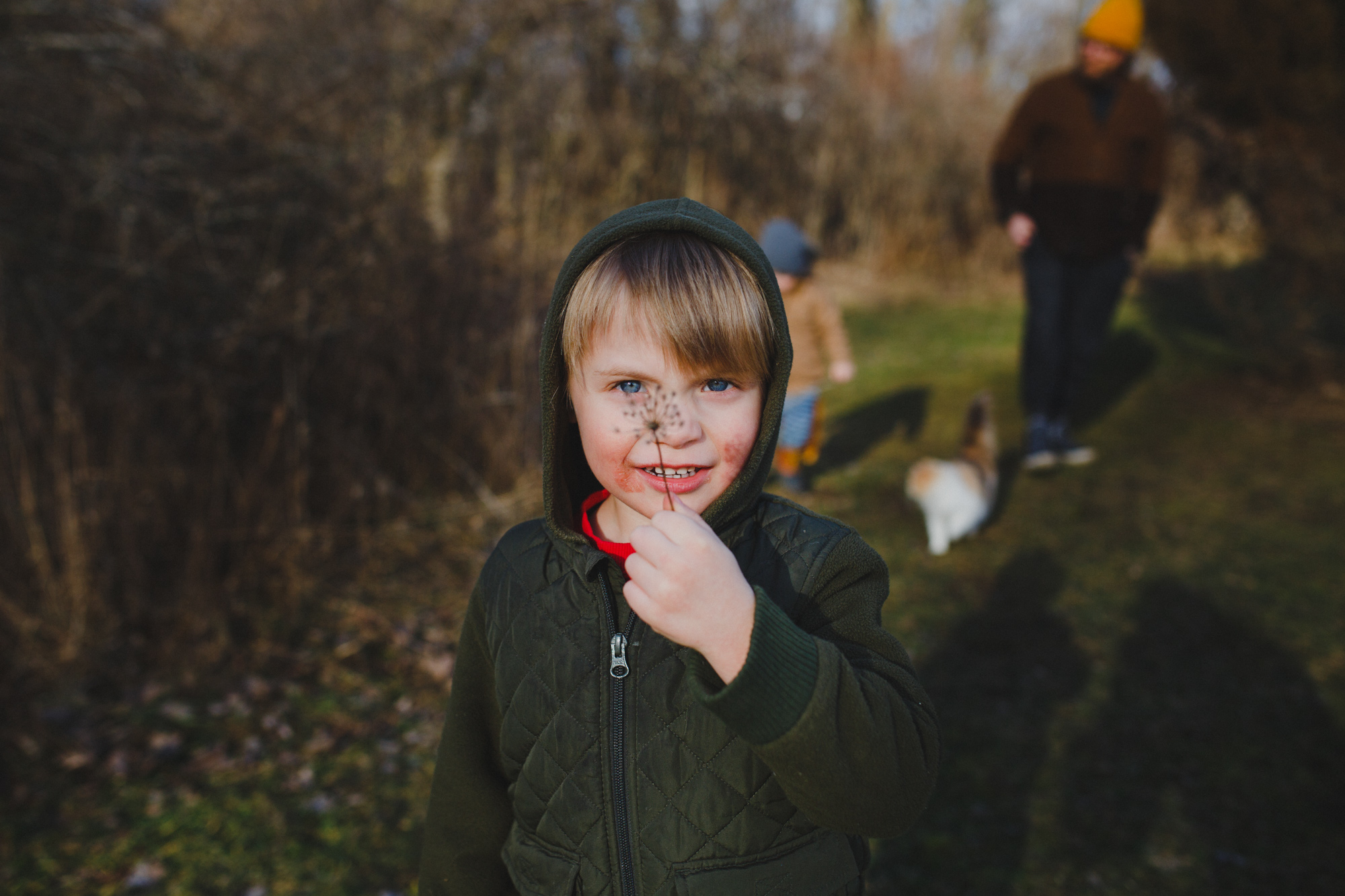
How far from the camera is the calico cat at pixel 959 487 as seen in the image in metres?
4.41

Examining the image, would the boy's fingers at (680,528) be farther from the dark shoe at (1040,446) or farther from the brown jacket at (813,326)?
the dark shoe at (1040,446)

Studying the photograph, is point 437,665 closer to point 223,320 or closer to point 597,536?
point 223,320

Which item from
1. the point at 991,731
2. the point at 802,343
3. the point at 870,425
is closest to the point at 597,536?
the point at 991,731

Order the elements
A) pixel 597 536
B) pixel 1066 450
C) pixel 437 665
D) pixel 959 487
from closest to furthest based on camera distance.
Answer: pixel 597 536 < pixel 437 665 < pixel 959 487 < pixel 1066 450

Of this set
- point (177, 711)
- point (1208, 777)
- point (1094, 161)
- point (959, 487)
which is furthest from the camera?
point (1094, 161)

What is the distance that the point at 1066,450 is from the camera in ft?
19.0

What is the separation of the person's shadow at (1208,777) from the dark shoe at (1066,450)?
6.86 ft

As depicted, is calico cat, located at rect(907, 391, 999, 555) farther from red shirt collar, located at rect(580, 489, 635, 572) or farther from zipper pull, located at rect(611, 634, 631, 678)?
zipper pull, located at rect(611, 634, 631, 678)

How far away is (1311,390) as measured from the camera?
6836mm

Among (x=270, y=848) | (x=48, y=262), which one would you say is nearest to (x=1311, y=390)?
(x=270, y=848)

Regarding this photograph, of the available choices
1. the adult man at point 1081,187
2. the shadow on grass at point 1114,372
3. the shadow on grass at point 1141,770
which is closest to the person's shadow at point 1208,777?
the shadow on grass at point 1141,770

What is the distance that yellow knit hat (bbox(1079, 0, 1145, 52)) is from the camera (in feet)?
15.2

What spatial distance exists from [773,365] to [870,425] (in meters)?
5.79

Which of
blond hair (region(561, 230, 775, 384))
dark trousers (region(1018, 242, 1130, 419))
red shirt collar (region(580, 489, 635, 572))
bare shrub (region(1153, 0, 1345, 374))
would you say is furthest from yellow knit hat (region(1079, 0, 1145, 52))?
red shirt collar (region(580, 489, 635, 572))
